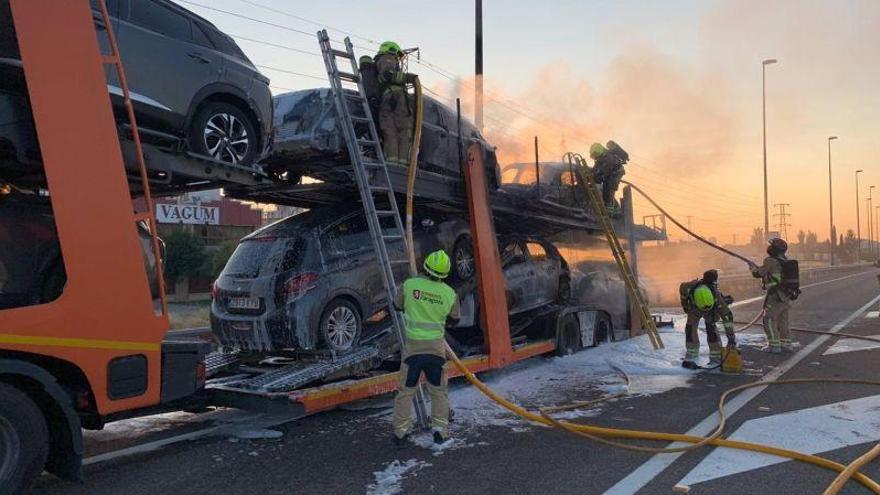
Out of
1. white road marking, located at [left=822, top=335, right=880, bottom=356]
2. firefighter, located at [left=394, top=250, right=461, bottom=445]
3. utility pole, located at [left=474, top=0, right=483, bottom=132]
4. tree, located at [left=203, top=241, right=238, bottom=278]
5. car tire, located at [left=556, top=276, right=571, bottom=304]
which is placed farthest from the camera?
tree, located at [left=203, top=241, right=238, bottom=278]

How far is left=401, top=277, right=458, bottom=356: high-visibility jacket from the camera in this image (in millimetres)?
5156

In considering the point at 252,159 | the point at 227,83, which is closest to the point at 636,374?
the point at 252,159

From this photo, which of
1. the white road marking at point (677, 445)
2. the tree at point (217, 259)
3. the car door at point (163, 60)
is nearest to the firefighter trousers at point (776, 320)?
the white road marking at point (677, 445)

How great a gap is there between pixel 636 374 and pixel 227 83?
587cm

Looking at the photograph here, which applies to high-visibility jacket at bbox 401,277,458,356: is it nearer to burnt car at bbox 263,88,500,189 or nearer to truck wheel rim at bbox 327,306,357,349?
truck wheel rim at bbox 327,306,357,349

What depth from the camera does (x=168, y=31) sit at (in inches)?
196

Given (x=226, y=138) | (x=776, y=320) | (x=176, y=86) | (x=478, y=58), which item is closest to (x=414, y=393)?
(x=226, y=138)

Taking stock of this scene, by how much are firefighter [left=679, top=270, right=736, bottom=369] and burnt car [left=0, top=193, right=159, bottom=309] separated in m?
6.86

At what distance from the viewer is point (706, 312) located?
28.8ft

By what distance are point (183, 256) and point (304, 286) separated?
66.5 ft

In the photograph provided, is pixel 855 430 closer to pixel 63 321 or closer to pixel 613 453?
pixel 613 453

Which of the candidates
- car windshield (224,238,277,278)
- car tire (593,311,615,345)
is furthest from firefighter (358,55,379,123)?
car tire (593,311,615,345)

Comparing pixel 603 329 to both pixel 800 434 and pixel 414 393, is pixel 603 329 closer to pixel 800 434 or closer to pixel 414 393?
pixel 800 434

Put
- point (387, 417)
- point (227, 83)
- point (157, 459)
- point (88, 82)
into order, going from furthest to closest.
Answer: point (387, 417), point (227, 83), point (157, 459), point (88, 82)
